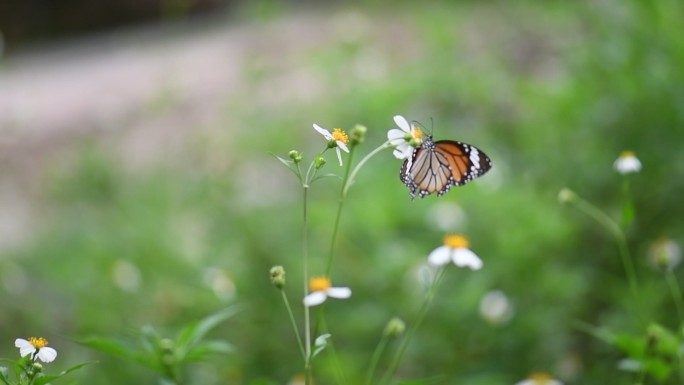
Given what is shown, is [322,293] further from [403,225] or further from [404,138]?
[403,225]

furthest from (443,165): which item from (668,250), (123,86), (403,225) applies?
(123,86)

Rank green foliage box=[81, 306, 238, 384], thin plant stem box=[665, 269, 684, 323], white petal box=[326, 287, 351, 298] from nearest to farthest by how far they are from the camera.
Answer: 1. white petal box=[326, 287, 351, 298]
2. green foliage box=[81, 306, 238, 384]
3. thin plant stem box=[665, 269, 684, 323]

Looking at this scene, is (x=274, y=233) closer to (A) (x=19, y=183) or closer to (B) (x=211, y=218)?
(B) (x=211, y=218)

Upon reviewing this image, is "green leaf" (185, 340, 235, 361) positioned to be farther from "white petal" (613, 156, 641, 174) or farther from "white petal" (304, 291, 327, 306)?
"white petal" (613, 156, 641, 174)

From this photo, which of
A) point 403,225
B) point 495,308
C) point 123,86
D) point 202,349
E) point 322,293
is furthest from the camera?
point 123,86

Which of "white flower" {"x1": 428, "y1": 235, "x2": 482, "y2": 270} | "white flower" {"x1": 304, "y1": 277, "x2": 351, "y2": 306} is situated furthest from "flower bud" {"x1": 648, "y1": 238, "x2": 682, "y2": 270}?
"white flower" {"x1": 304, "y1": 277, "x2": 351, "y2": 306}

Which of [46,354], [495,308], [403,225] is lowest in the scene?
[46,354]
